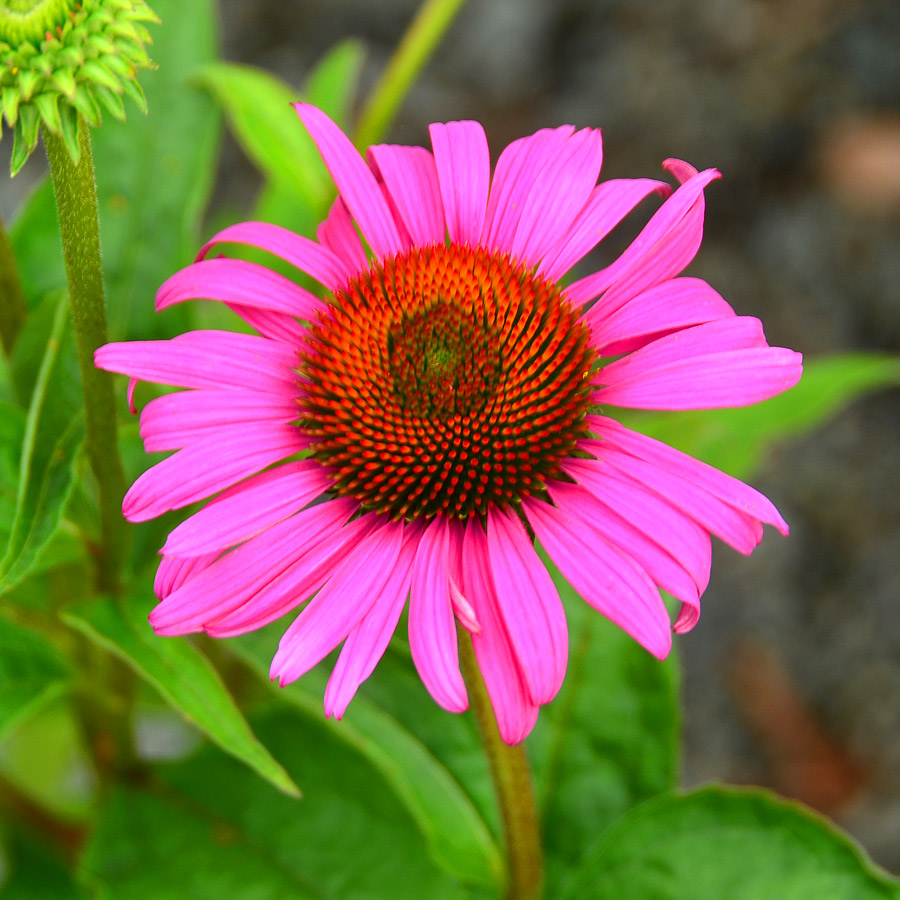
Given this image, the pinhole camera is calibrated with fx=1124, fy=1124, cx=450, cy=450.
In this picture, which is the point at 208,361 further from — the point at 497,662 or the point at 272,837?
the point at 272,837

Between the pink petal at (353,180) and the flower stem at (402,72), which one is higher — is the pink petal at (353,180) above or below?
below

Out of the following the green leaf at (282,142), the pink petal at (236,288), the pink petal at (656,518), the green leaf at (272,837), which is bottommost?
the green leaf at (272,837)

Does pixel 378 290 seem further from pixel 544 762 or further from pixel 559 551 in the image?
pixel 544 762

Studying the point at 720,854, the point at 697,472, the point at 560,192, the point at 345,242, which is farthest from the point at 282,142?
the point at 720,854

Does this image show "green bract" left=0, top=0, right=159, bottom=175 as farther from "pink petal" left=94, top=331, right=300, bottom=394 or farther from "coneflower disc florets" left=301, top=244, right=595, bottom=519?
"coneflower disc florets" left=301, top=244, right=595, bottom=519

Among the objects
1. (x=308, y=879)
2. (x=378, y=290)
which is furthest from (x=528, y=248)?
(x=308, y=879)

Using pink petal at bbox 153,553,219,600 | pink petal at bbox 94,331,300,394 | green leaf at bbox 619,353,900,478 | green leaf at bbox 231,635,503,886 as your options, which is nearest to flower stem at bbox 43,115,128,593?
pink petal at bbox 94,331,300,394

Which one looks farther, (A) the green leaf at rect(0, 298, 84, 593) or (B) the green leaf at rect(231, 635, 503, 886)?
(B) the green leaf at rect(231, 635, 503, 886)

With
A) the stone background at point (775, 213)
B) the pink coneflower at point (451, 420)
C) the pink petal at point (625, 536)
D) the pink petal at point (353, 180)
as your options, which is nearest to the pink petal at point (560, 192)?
the pink coneflower at point (451, 420)

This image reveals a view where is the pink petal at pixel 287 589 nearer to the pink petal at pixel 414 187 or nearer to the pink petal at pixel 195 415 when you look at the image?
the pink petal at pixel 195 415
